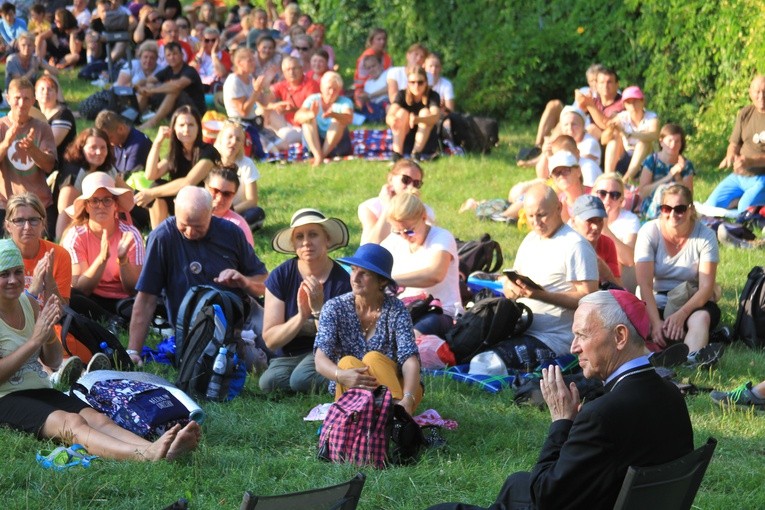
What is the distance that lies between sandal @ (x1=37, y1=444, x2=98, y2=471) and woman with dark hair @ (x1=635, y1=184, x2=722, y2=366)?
4291 mm

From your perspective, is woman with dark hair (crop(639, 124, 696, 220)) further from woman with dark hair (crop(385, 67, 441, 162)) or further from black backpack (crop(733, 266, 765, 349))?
black backpack (crop(733, 266, 765, 349))

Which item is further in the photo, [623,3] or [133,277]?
[623,3]

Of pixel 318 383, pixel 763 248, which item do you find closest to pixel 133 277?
pixel 318 383

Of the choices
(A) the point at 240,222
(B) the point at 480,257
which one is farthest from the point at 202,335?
(B) the point at 480,257

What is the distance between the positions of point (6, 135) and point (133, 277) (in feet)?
8.53

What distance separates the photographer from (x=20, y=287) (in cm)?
650

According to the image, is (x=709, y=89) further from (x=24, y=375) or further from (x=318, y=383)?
(x=24, y=375)

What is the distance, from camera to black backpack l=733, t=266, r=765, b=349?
28.9 ft

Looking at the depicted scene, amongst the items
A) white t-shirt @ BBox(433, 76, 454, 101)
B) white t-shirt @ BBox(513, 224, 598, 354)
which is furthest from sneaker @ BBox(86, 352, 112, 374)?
white t-shirt @ BBox(433, 76, 454, 101)

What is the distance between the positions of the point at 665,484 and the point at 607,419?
0.97ft

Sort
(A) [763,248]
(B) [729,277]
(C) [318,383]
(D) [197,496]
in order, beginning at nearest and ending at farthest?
1. (D) [197,496]
2. (C) [318,383]
3. (B) [729,277]
4. (A) [763,248]

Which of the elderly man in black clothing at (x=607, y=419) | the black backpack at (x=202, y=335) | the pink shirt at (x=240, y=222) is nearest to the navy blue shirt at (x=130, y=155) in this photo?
the pink shirt at (x=240, y=222)

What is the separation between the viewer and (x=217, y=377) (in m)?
7.34

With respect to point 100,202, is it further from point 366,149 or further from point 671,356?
point 366,149
